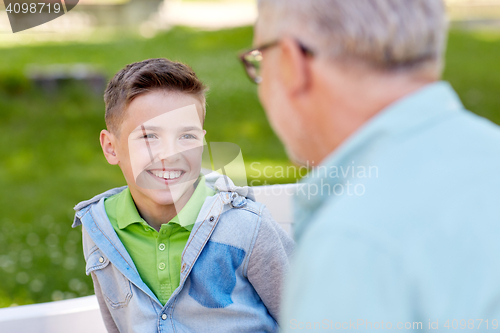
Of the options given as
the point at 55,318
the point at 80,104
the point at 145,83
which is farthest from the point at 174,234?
the point at 80,104

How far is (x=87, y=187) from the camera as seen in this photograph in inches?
192

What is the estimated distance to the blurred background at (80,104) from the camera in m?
3.90

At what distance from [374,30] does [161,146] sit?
3.04 feet

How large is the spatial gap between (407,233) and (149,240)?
1.09 m

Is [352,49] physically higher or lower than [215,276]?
higher

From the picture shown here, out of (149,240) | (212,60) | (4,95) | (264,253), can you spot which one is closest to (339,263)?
(264,253)

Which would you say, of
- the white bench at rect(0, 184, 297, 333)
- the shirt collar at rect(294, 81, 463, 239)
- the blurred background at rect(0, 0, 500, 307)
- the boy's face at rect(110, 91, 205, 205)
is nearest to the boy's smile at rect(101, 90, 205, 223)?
the boy's face at rect(110, 91, 205, 205)

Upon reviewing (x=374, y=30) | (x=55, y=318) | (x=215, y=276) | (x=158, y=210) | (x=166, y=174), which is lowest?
(x=55, y=318)

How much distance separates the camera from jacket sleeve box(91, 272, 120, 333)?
5.56 ft

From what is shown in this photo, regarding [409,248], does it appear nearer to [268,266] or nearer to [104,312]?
[268,266]

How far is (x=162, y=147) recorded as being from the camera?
5.18 feet

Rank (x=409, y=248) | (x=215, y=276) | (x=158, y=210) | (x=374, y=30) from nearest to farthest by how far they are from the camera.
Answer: (x=409, y=248)
(x=374, y=30)
(x=215, y=276)
(x=158, y=210)

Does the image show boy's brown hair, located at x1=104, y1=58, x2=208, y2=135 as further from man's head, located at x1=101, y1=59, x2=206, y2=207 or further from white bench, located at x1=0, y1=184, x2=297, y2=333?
white bench, located at x1=0, y1=184, x2=297, y2=333

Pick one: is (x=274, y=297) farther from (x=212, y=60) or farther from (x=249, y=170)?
(x=212, y=60)
